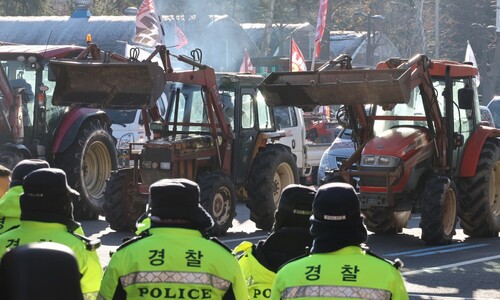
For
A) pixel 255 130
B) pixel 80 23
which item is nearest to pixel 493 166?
pixel 255 130

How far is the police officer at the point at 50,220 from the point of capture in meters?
5.57

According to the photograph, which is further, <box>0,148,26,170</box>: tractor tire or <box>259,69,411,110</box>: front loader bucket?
<box>0,148,26,170</box>: tractor tire

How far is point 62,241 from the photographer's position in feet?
18.6

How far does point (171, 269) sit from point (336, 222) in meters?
0.70

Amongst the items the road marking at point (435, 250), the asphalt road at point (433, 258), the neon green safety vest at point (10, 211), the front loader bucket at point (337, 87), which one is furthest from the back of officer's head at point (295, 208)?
the front loader bucket at point (337, 87)

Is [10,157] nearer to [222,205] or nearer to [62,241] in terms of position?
[222,205]

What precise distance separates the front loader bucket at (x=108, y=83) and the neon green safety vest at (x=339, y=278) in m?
11.2

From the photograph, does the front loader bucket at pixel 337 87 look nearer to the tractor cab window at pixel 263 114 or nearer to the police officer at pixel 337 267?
the tractor cab window at pixel 263 114

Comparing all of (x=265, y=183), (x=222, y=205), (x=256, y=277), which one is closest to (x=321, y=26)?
(x=265, y=183)

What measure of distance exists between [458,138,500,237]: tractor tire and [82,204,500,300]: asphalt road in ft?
0.56

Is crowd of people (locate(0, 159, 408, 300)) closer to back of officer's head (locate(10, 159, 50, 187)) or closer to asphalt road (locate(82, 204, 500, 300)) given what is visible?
back of officer's head (locate(10, 159, 50, 187))

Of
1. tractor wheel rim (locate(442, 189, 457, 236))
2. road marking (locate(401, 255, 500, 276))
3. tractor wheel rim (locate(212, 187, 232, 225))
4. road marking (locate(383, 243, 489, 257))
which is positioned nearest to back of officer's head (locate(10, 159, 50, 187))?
road marking (locate(401, 255, 500, 276))

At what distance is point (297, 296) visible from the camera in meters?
4.82

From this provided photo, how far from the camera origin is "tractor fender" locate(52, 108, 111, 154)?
691 inches
